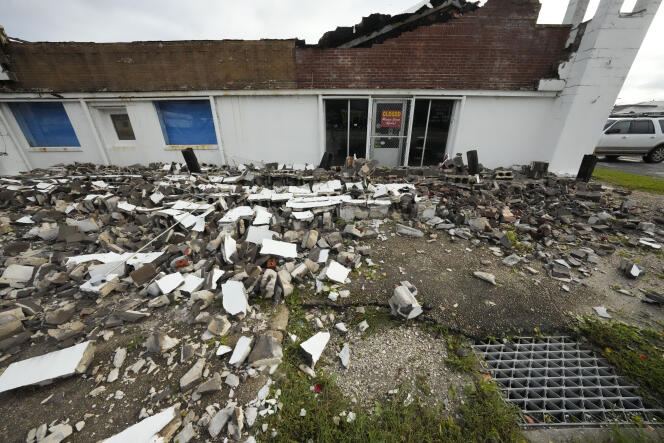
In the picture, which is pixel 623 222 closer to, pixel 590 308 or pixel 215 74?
pixel 590 308

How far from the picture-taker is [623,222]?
14.5ft

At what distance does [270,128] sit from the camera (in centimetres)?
764

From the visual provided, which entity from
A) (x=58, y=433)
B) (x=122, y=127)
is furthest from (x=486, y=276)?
(x=122, y=127)

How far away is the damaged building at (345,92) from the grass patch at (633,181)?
144 centimetres

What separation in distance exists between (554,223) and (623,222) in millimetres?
1196

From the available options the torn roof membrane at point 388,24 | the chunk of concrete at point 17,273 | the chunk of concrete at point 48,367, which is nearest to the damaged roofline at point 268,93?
the torn roof membrane at point 388,24

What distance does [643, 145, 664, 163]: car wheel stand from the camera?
378 inches

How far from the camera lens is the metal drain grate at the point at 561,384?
1829mm

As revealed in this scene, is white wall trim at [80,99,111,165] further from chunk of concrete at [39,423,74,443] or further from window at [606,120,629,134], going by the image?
window at [606,120,629,134]

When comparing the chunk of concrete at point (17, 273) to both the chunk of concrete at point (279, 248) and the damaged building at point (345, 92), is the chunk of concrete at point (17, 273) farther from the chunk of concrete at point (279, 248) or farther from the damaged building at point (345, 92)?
the damaged building at point (345, 92)

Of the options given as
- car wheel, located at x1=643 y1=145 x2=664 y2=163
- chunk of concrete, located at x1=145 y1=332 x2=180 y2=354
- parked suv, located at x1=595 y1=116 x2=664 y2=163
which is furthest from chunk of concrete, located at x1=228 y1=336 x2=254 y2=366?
car wheel, located at x1=643 y1=145 x2=664 y2=163

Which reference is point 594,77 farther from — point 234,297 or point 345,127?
point 234,297

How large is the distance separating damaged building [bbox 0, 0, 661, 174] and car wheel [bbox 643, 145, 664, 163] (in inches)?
246

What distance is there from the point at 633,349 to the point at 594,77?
297 inches
